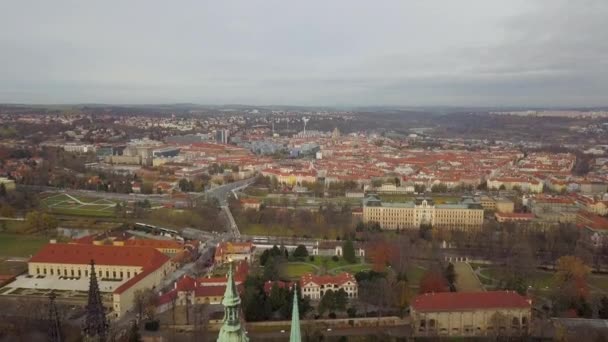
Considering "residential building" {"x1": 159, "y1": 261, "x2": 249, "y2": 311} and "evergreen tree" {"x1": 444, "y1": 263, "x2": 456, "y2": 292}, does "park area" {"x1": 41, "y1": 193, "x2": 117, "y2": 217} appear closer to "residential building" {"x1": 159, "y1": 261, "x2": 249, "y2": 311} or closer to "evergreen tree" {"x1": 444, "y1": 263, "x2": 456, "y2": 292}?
"residential building" {"x1": 159, "y1": 261, "x2": 249, "y2": 311}

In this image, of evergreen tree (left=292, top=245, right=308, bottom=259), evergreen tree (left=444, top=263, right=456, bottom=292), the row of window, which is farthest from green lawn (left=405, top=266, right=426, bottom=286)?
the row of window

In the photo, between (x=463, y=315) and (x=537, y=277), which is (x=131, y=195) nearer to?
(x=537, y=277)

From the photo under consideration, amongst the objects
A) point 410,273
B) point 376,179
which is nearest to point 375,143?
point 376,179

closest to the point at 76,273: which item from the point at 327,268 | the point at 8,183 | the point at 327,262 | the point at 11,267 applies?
the point at 11,267

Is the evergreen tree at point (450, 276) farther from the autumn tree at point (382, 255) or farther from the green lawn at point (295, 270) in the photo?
the green lawn at point (295, 270)

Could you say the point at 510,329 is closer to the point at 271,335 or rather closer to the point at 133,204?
the point at 271,335

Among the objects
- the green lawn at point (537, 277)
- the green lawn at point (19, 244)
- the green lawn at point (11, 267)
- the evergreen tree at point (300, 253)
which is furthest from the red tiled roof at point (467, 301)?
the green lawn at point (19, 244)

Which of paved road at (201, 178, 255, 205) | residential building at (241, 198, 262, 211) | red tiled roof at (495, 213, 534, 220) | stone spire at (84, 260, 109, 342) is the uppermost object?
stone spire at (84, 260, 109, 342)
